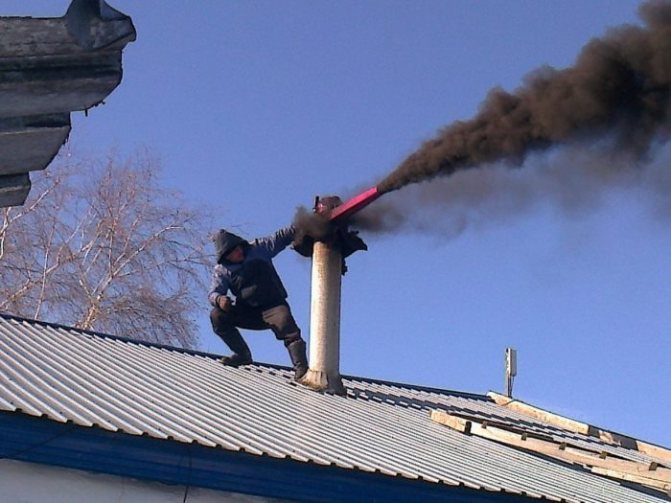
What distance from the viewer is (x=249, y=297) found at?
1158cm

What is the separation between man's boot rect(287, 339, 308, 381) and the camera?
11.4 metres

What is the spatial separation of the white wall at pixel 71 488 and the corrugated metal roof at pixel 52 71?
11.4 ft

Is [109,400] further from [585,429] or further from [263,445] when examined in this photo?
[585,429]

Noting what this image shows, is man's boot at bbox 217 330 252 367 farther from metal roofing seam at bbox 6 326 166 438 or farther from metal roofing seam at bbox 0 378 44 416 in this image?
metal roofing seam at bbox 0 378 44 416

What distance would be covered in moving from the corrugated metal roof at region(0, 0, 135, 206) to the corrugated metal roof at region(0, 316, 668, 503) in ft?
11.2

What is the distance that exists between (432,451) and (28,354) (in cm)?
363

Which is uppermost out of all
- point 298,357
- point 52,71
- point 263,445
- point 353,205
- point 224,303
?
point 353,205

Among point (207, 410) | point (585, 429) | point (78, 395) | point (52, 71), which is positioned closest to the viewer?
point (52, 71)

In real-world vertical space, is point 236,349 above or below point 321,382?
above

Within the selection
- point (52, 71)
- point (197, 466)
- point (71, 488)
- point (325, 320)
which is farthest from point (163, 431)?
point (325, 320)

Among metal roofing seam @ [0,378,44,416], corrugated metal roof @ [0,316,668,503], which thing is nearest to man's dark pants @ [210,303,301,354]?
corrugated metal roof @ [0,316,668,503]

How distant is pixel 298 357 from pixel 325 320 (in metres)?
0.54

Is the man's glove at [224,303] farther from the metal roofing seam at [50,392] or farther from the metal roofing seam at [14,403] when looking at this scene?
the metal roofing seam at [14,403]

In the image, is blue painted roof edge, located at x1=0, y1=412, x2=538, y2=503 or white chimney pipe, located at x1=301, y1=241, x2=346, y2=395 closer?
blue painted roof edge, located at x1=0, y1=412, x2=538, y2=503
